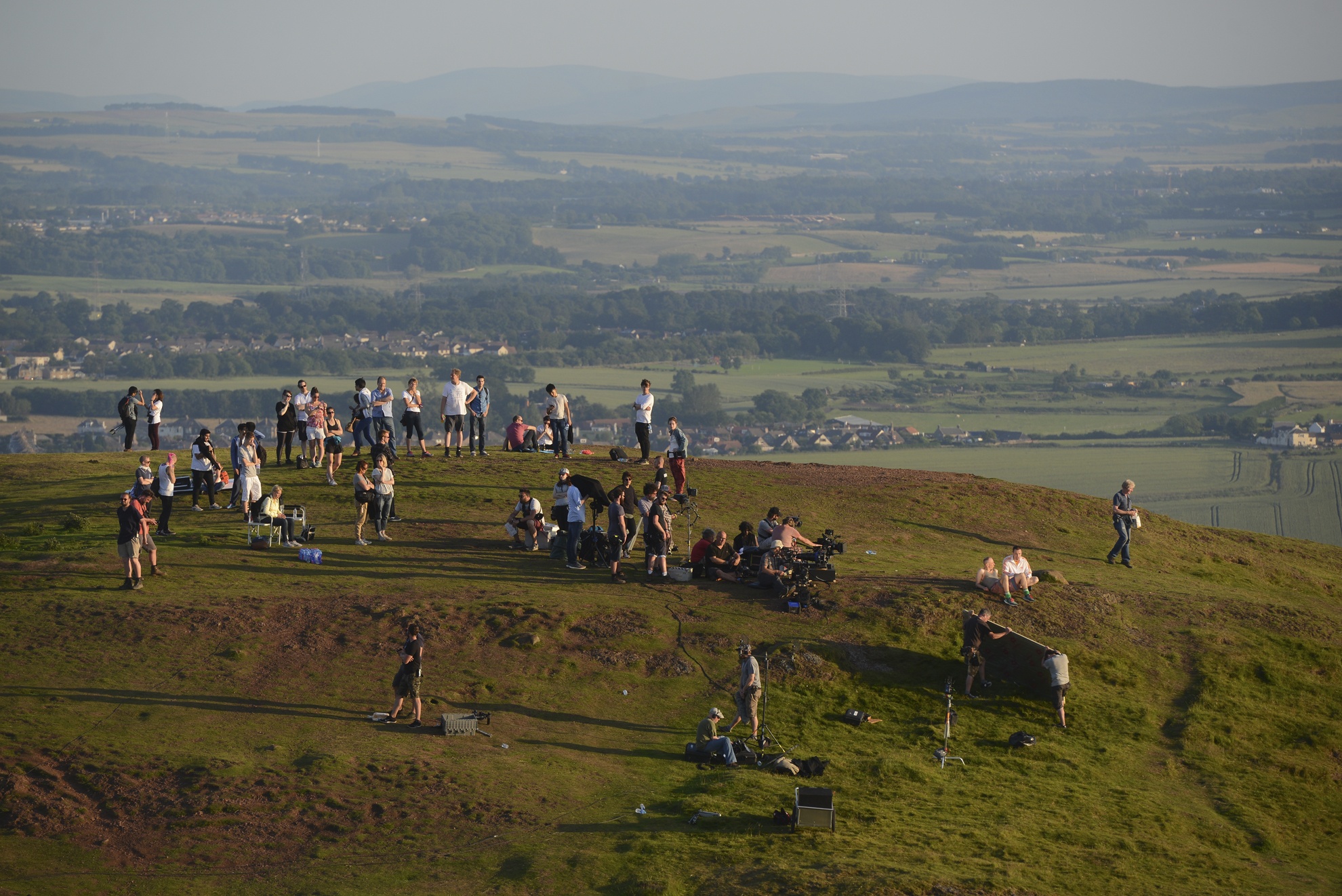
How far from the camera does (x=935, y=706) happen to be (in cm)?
2358

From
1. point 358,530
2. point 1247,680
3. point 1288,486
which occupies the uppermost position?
point 358,530

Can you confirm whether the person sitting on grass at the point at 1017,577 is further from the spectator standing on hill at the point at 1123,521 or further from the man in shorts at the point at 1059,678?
the spectator standing on hill at the point at 1123,521

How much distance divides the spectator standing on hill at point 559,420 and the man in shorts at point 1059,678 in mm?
16631

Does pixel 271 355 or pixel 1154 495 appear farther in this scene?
pixel 271 355

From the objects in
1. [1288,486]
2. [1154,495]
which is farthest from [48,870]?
[1288,486]

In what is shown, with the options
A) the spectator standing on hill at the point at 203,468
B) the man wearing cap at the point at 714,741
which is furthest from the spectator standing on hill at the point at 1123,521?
the spectator standing on hill at the point at 203,468

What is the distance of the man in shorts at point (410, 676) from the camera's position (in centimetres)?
2083

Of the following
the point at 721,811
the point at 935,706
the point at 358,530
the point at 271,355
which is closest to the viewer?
the point at 721,811

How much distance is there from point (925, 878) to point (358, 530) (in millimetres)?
16277

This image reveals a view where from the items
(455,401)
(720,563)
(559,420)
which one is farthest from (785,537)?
(455,401)

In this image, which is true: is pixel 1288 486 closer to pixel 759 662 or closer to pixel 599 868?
pixel 759 662

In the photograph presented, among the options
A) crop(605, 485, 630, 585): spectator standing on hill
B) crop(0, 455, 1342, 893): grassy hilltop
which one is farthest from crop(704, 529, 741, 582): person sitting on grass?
crop(605, 485, 630, 585): spectator standing on hill

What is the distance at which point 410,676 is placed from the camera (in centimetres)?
2100

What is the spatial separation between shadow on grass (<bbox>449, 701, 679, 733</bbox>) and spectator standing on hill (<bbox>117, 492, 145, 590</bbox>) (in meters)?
7.64
